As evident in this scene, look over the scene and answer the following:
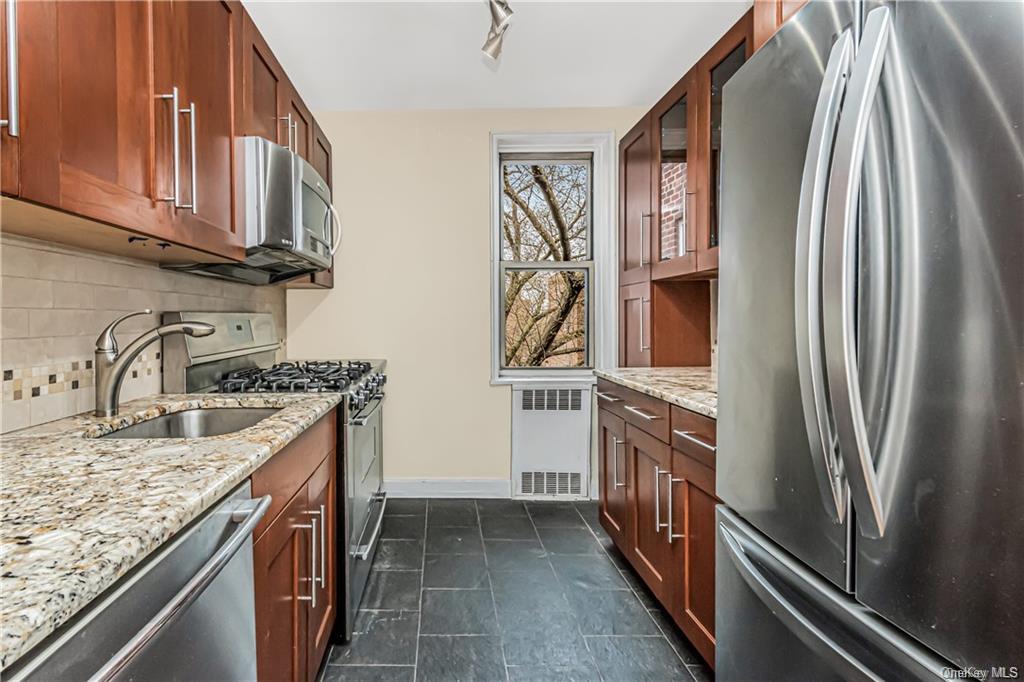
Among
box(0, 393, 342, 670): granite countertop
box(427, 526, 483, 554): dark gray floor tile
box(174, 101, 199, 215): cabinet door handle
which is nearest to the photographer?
box(0, 393, 342, 670): granite countertop

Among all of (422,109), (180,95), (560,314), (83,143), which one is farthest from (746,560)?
(422,109)

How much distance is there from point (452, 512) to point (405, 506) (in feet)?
1.08

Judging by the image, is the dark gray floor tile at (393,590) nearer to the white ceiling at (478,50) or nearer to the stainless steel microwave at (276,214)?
the stainless steel microwave at (276,214)

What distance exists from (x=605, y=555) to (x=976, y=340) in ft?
6.95

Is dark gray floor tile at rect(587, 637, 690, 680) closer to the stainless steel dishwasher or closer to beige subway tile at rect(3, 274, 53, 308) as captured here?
the stainless steel dishwasher

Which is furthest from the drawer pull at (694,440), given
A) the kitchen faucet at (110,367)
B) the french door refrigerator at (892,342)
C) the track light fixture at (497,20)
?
the track light fixture at (497,20)

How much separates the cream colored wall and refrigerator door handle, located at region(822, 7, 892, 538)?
2.57m

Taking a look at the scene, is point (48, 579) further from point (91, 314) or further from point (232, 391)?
point (232, 391)

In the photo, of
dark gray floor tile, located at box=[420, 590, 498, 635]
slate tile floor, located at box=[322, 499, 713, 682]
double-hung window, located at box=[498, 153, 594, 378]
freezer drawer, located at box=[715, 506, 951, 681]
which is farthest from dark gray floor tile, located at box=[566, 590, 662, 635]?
double-hung window, located at box=[498, 153, 594, 378]

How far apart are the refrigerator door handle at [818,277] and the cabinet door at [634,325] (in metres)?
1.82

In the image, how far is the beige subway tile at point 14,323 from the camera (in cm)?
116

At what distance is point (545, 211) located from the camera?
3418mm

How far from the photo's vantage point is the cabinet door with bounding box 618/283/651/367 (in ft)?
9.02

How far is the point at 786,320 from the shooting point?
101 cm
